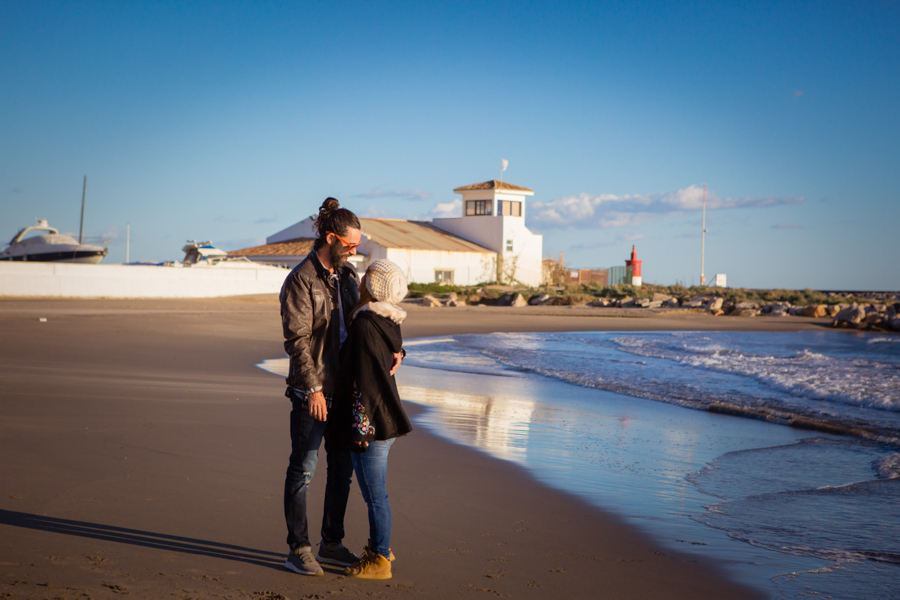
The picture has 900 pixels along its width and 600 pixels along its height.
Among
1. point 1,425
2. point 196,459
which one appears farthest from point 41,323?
point 196,459

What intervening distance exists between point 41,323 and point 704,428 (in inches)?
523

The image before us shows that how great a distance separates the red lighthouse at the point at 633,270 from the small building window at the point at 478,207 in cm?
1381

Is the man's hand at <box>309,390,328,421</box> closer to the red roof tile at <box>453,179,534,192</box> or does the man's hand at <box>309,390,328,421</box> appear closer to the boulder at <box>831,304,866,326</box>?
the boulder at <box>831,304,866,326</box>

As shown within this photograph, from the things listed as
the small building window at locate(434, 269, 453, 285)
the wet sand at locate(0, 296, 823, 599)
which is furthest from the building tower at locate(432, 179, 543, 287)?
the wet sand at locate(0, 296, 823, 599)

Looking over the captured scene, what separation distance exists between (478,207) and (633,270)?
569 inches

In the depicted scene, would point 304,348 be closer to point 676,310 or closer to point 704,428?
point 704,428

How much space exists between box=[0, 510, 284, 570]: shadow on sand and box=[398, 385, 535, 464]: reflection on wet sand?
2871mm

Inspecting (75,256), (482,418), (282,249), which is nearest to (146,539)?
(482,418)

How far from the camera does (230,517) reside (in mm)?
3812

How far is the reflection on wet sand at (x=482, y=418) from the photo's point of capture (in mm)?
6352

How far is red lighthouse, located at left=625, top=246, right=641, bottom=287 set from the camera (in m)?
55.5

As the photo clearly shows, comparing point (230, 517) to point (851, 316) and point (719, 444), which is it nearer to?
point (719, 444)

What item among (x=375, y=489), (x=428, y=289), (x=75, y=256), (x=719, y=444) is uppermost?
(x=75, y=256)

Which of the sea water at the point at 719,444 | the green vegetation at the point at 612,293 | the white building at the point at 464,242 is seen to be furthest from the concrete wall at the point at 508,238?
the sea water at the point at 719,444
